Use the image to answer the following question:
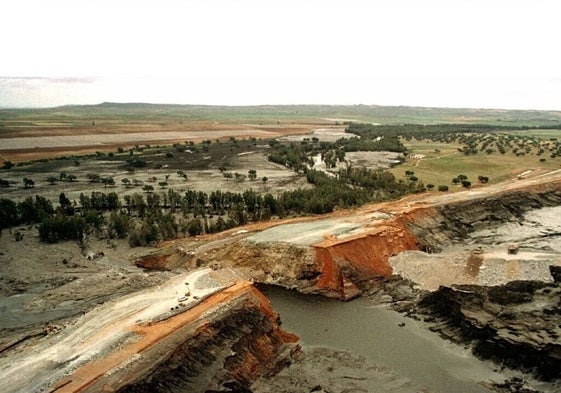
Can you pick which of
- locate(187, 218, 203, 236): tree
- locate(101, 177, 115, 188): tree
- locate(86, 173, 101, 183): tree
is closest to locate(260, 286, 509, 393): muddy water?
locate(187, 218, 203, 236): tree

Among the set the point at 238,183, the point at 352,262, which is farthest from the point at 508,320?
the point at 238,183

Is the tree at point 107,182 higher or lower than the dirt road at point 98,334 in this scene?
lower

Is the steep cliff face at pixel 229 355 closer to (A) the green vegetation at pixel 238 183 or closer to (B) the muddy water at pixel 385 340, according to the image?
(B) the muddy water at pixel 385 340

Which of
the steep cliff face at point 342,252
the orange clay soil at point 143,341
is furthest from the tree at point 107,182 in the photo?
the orange clay soil at point 143,341

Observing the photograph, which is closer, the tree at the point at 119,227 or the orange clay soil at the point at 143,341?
the orange clay soil at the point at 143,341

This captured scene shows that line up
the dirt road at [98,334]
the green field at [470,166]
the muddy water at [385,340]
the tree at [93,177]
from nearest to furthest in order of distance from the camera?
the dirt road at [98,334]
the muddy water at [385,340]
the green field at [470,166]
the tree at [93,177]

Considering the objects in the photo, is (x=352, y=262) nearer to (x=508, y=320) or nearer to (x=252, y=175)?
(x=508, y=320)
